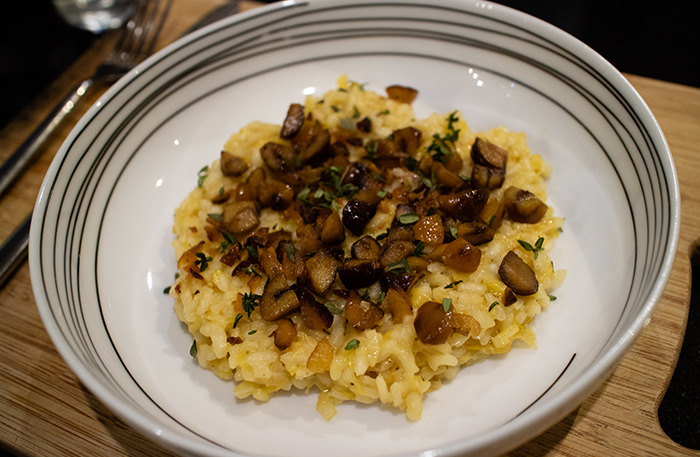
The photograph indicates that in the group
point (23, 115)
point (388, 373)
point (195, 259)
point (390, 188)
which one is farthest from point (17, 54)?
point (388, 373)

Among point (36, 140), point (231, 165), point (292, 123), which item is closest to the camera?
point (231, 165)

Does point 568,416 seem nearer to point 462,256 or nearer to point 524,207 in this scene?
point 462,256

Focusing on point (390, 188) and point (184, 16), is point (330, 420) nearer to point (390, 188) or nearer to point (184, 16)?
point (390, 188)

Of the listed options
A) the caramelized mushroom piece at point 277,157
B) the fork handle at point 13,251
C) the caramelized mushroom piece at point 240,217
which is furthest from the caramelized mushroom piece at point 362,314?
the fork handle at point 13,251

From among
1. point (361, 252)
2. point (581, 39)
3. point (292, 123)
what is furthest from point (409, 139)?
point (581, 39)

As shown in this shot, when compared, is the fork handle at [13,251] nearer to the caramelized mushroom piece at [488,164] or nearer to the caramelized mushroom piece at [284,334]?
the caramelized mushroom piece at [284,334]
